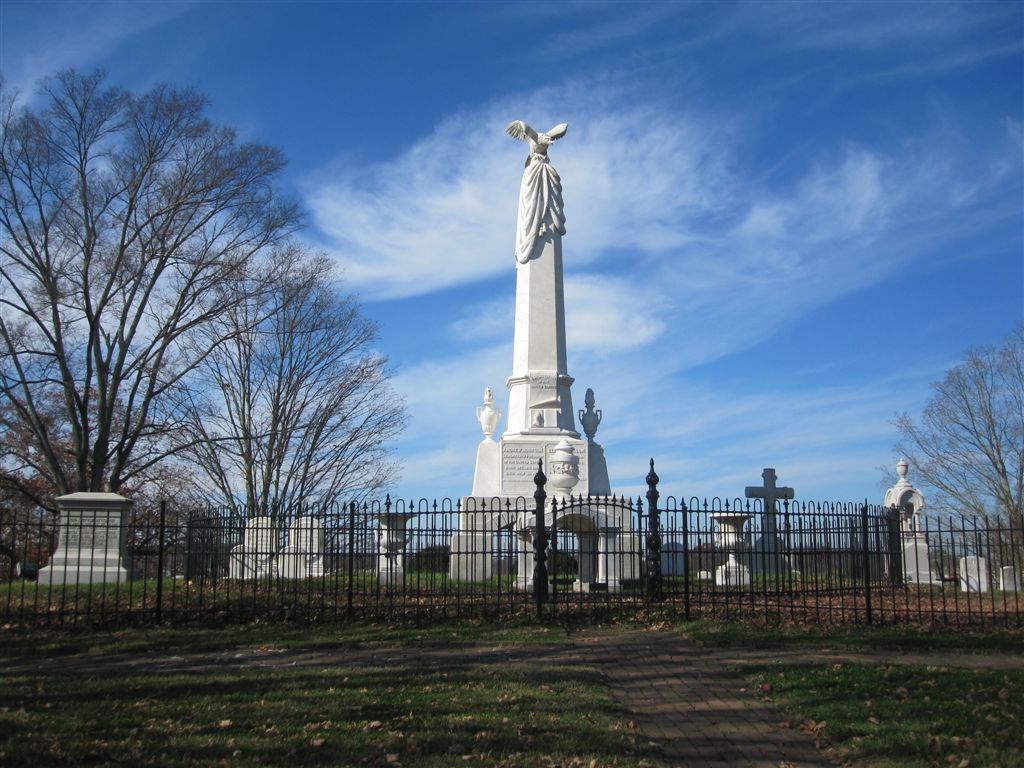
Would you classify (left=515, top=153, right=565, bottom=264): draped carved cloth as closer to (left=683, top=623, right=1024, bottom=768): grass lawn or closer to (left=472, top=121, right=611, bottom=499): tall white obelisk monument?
(left=472, top=121, right=611, bottom=499): tall white obelisk monument

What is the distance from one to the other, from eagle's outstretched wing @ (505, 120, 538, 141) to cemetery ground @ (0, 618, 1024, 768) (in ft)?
49.7

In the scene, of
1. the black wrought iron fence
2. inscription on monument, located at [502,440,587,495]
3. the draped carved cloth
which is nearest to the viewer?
the black wrought iron fence

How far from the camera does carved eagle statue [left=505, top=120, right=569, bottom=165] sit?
2433 centimetres

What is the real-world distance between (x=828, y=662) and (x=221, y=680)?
6545 mm

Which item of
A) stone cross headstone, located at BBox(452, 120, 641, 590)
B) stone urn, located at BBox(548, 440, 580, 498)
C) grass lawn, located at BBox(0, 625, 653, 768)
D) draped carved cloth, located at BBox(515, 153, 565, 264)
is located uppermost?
draped carved cloth, located at BBox(515, 153, 565, 264)

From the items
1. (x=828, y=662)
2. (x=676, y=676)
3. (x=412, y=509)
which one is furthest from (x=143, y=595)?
(x=828, y=662)

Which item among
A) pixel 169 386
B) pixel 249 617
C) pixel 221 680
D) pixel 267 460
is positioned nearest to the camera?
pixel 221 680

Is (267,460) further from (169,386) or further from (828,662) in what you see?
(828,662)

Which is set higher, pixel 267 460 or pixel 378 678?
pixel 267 460

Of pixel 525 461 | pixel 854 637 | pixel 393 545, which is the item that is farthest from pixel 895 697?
pixel 525 461

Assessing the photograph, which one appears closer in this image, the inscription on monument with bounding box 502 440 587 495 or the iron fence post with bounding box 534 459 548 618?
the iron fence post with bounding box 534 459 548 618

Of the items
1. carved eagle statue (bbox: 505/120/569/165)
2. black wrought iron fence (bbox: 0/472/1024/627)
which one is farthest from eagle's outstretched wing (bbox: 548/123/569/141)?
black wrought iron fence (bbox: 0/472/1024/627)

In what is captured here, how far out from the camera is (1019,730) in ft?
23.9

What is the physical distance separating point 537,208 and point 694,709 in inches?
663
